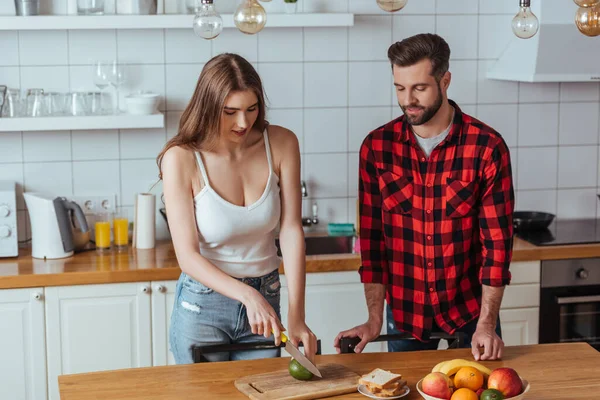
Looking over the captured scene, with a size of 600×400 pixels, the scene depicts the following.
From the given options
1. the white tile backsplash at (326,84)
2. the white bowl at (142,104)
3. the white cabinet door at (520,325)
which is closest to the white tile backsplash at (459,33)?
the white tile backsplash at (326,84)

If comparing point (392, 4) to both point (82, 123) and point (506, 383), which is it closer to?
point (506, 383)

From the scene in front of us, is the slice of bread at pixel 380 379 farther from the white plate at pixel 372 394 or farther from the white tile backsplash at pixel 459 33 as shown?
the white tile backsplash at pixel 459 33

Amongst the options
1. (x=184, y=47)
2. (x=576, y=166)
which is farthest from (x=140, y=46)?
(x=576, y=166)

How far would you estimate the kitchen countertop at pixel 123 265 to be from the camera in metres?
3.29

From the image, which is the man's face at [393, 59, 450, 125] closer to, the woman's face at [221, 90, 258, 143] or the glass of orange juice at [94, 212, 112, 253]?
the woman's face at [221, 90, 258, 143]

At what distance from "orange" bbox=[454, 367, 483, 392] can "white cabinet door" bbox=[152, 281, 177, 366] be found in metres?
1.64

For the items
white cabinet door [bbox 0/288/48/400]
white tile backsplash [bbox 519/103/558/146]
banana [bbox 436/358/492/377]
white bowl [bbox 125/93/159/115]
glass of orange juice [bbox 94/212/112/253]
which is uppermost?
white bowl [bbox 125/93/159/115]

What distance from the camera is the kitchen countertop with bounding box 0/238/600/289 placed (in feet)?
10.8

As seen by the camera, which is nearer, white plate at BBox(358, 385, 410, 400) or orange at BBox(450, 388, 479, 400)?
orange at BBox(450, 388, 479, 400)

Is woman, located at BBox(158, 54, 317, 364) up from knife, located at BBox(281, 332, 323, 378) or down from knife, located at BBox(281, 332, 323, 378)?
up

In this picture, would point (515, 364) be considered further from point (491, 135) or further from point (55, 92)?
point (55, 92)

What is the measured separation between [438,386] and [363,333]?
1.81 ft

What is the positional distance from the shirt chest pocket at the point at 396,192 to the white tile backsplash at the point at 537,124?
1691 millimetres

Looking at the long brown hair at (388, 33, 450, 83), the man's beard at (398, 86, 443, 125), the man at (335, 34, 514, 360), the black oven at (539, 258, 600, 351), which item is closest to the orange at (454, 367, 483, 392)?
the man at (335, 34, 514, 360)
